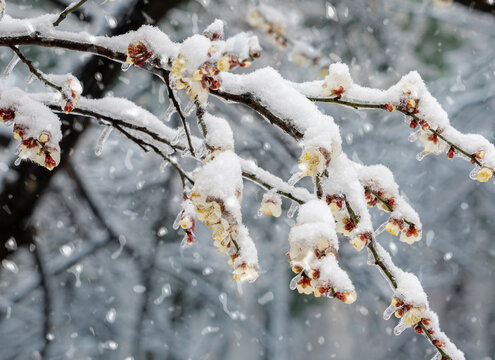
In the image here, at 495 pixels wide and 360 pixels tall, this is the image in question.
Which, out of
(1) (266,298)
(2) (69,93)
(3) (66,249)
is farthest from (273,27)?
(1) (266,298)

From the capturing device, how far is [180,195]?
235 inches

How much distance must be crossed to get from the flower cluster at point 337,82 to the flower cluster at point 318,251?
45 cm

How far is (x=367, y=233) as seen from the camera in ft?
3.60

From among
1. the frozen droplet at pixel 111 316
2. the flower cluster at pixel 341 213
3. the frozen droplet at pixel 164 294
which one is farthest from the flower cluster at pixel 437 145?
the frozen droplet at pixel 164 294

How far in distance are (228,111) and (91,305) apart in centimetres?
397

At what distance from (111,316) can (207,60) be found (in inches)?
260

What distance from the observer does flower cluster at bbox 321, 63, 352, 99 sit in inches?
48.8

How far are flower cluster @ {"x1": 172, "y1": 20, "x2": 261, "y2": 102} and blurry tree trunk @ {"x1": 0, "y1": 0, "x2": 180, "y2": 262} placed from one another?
2237mm

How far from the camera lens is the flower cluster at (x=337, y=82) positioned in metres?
1.24

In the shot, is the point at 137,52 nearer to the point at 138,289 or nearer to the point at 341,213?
the point at 341,213

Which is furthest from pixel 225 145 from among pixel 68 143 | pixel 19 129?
pixel 68 143

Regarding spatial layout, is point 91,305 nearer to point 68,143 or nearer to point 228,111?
point 228,111

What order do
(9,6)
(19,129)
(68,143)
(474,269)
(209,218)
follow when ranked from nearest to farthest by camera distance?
(209,218) < (19,129) < (68,143) < (9,6) < (474,269)

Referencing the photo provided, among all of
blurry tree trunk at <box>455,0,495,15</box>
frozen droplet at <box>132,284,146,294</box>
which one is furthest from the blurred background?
blurry tree trunk at <box>455,0,495,15</box>
